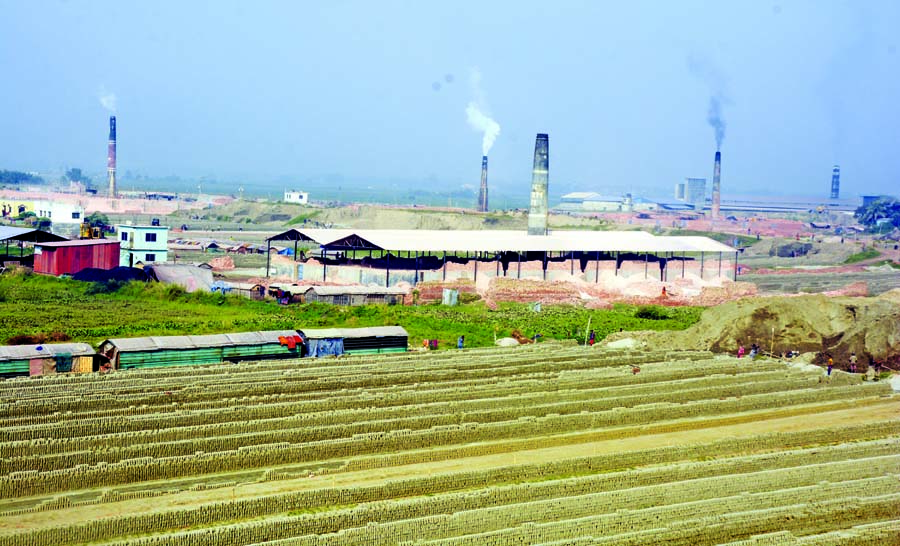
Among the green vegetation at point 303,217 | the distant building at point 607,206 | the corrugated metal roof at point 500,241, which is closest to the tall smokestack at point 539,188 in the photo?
the corrugated metal roof at point 500,241

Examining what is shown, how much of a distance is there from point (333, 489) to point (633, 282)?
26989 mm

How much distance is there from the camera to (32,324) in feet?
85.8

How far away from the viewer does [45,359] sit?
2097 centimetres

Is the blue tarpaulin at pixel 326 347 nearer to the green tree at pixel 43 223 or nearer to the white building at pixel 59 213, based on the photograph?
the green tree at pixel 43 223

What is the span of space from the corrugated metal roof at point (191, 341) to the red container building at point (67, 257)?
12.4 metres

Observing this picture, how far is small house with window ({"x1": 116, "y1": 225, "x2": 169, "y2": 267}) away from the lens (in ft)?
124

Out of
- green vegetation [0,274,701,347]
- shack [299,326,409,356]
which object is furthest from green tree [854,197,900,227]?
shack [299,326,409,356]

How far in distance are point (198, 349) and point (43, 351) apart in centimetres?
307

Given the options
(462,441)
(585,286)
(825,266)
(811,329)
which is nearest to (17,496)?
(462,441)

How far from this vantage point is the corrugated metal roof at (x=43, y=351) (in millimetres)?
20719

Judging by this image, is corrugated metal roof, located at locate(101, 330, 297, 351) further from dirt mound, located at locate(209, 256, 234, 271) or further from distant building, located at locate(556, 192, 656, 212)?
distant building, located at locate(556, 192, 656, 212)

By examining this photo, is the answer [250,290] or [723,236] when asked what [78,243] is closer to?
[250,290]

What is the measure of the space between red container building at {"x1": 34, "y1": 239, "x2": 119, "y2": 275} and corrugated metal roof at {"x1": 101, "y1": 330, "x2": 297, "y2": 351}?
489 inches

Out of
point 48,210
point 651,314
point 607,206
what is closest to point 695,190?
point 607,206
